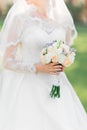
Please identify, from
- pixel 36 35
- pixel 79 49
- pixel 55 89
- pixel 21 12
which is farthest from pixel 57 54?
pixel 79 49

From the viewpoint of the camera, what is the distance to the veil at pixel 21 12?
4801 mm

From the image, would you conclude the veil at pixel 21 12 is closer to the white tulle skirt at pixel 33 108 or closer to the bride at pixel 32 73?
the bride at pixel 32 73

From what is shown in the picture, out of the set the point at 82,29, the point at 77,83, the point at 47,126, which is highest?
the point at 82,29

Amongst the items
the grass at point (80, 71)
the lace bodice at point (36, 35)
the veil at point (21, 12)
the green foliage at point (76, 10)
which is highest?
the green foliage at point (76, 10)

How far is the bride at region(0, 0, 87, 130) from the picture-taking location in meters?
4.79

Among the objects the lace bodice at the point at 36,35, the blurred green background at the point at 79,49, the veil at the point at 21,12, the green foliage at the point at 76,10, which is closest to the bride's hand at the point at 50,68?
the lace bodice at the point at 36,35

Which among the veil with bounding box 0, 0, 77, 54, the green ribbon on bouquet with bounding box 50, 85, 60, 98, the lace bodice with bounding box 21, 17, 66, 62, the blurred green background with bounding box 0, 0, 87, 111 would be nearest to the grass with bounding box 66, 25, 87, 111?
the blurred green background with bounding box 0, 0, 87, 111

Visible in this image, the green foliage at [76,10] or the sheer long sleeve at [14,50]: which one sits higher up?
the green foliage at [76,10]

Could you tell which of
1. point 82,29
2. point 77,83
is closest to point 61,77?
point 77,83

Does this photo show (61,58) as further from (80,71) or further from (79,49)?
(79,49)

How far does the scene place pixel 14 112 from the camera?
16.5 ft

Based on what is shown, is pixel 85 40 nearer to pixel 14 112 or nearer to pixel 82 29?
pixel 82 29

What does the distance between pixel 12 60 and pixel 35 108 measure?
0.55 metres

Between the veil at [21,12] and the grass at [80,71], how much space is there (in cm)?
301
